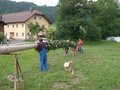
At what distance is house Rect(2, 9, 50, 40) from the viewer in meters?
94.4

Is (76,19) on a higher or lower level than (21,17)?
lower

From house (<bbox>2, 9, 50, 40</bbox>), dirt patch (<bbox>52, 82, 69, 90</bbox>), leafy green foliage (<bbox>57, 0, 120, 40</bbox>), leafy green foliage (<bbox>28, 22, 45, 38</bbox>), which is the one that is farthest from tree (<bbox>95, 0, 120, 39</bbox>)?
dirt patch (<bbox>52, 82, 69, 90</bbox>)

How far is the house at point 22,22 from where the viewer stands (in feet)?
310

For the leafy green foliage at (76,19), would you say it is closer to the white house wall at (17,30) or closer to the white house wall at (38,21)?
the white house wall at (38,21)

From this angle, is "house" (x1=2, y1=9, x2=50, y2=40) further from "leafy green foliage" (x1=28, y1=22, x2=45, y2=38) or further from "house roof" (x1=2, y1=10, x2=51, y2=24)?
"leafy green foliage" (x1=28, y1=22, x2=45, y2=38)

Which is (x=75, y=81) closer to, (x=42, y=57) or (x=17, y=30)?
(x=42, y=57)

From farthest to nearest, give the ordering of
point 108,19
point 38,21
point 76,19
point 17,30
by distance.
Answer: point 17,30 → point 38,21 → point 108,19 → point 76,19

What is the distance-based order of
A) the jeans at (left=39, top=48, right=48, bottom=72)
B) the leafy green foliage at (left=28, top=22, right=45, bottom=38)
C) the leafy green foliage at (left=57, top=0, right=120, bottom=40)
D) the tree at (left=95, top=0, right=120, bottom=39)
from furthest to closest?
the leafy green foliage at (left=28, top=22, right=45, bottom=38) → the tree at (left=95, top=0, right=120, bottom=39) → the leafy green foliage at (left=57, top=0, right=120, bottom=40) → the jeans at (left=39, top=48, right=48, bottom=72)

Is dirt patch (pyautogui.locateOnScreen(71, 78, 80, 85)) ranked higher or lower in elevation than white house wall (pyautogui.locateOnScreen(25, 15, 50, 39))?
lower

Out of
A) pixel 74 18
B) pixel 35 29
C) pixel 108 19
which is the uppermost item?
pixel 108 19

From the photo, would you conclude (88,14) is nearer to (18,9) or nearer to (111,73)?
(111,73)

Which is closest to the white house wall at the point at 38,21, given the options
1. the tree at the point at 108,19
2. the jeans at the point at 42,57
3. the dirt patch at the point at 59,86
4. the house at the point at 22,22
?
the house at the point at 22,22

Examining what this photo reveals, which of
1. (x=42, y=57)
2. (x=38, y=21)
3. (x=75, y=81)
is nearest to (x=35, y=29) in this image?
(x=38, y=21)

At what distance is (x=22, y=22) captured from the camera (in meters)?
94.1
